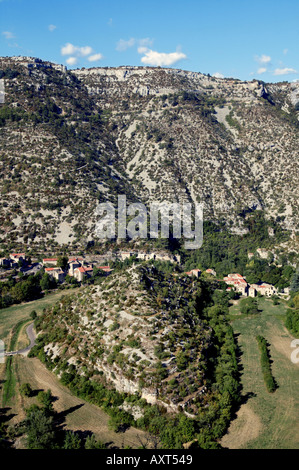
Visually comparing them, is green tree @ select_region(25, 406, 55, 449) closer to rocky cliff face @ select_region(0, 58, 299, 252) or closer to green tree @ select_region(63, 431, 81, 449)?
green tree @ select_region(63, 431, 81, 449)

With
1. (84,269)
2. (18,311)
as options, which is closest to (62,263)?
(84,269)

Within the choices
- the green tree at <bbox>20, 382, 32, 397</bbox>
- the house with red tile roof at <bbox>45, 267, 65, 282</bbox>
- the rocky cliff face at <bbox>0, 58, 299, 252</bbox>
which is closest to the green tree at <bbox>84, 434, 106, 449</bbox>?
the green tree at <bbox>20, 382, 32, 397</bbox>

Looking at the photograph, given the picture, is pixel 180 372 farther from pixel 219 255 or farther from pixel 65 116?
pixel 65 116

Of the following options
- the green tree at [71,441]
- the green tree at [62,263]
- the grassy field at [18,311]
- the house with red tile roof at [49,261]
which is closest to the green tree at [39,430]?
the green tree at [71,441]

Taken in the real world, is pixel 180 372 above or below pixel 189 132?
below
